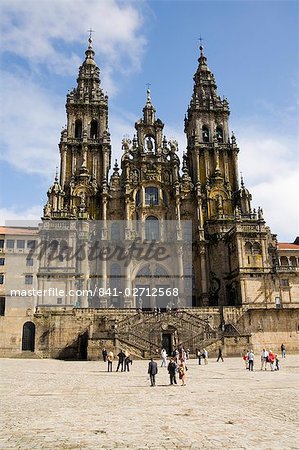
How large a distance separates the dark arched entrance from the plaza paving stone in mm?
24659

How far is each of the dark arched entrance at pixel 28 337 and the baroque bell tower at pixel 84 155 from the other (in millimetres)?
12607

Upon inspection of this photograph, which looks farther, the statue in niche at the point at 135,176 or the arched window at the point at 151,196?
the statue in niche at the point at 135,176

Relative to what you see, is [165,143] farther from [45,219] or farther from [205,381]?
[205,381]

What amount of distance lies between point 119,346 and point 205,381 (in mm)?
17029

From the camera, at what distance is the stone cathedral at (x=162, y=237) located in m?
42.6

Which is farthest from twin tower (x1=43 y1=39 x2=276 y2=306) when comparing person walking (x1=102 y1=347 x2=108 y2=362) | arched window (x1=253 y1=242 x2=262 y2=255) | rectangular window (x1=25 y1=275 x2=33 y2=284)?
person walking (x1=102 y1=347 x2=108 y2=362)

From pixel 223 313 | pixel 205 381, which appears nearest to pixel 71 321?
pixel 223 313

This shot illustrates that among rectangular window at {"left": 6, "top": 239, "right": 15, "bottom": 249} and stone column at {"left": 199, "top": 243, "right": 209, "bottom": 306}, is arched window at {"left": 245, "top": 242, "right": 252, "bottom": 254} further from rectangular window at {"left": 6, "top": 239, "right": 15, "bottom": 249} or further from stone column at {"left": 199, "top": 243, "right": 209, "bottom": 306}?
rectangular window at {"left": 6, "top": 239, "right": 15, "bottom": 249}

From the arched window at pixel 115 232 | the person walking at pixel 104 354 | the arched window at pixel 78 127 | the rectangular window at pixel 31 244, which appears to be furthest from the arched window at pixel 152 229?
the person walking at pixel 104 354

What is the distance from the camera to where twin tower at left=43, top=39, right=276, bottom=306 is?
165ft

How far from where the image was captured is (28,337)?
45.0 m

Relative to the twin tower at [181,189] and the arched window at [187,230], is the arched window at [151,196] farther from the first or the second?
the arched window at [187,230]

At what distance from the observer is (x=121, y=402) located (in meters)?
14.9

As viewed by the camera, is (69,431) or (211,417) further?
(211,417)
